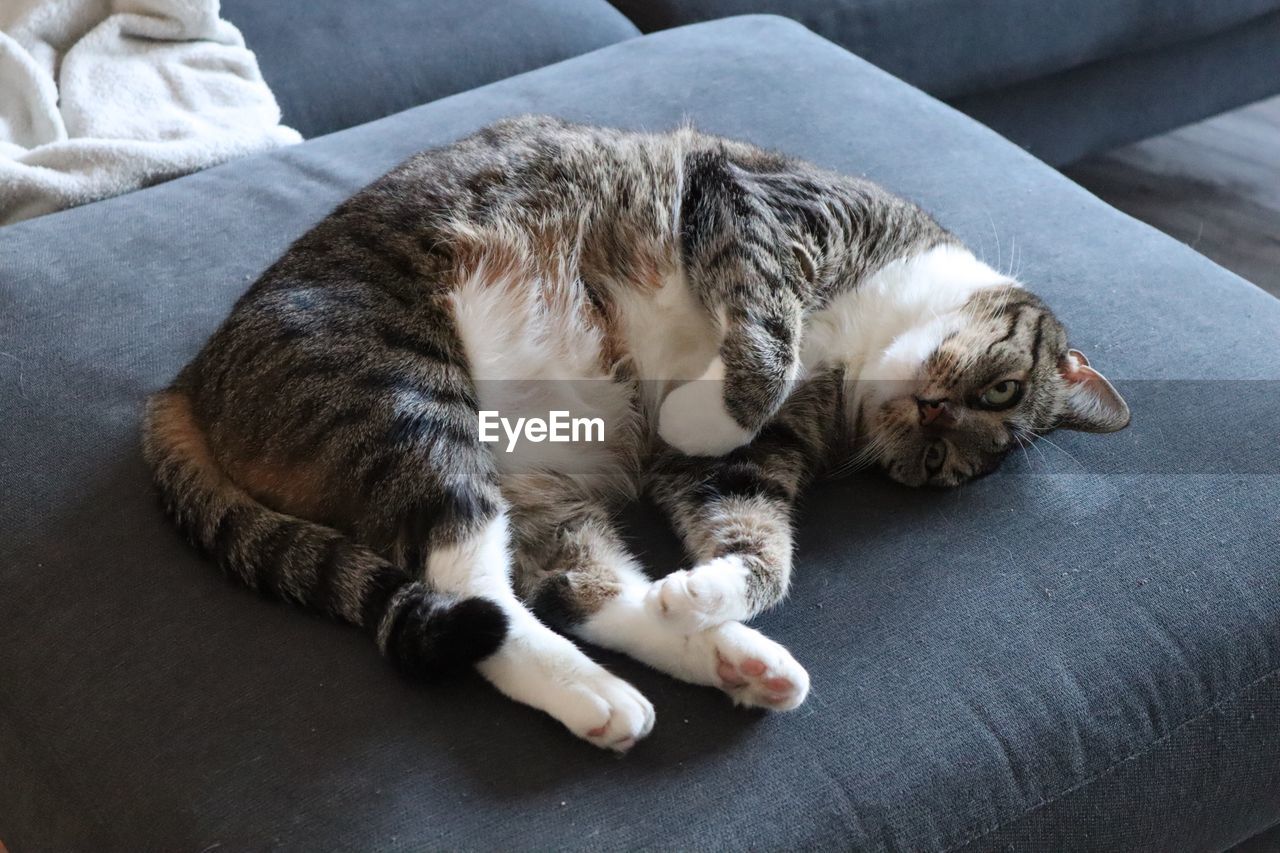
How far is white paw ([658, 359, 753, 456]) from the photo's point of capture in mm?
1572

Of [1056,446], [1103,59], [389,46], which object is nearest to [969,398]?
[1056,446]

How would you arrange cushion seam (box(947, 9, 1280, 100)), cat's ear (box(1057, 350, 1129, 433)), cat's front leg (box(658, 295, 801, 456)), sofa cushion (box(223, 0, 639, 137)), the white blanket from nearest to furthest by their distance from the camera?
1. cat's front leg (box(658, 295, 801, 456))
2. cat's ear (box(1057, 350, 1129, 433))
3. the white blanket
4. sofa cushion (box(223, 0, 639, 137))
5. cushion seam (box(947, 9, 1280, 100))

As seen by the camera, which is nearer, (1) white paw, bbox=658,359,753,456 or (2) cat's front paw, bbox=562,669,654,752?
(2) cat's front paw, bbox=562,669,654,752

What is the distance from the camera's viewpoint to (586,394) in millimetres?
1671

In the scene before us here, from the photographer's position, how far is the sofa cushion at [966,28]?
9.64 ft

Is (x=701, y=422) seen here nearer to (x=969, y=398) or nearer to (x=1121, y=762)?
(x=969, y=398)

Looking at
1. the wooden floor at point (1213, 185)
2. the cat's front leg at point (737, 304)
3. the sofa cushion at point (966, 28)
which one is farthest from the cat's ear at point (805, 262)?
the wooden floor at point (1213, 185)

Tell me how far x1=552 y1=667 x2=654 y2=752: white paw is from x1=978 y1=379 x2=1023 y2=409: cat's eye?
2.42 feet

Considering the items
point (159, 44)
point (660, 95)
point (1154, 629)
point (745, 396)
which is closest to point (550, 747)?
point (745, 396)

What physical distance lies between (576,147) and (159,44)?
1.21 m

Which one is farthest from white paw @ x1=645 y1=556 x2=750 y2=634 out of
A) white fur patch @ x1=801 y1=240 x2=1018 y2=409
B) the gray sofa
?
the gray sofa

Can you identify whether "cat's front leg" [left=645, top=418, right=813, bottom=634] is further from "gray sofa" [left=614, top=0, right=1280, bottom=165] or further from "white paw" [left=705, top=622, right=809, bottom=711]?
"gray sofa" [left=614, top=0, right=1280, bottom=165]

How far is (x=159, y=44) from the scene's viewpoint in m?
2.45

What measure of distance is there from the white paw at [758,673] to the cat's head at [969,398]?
0.45 metres
